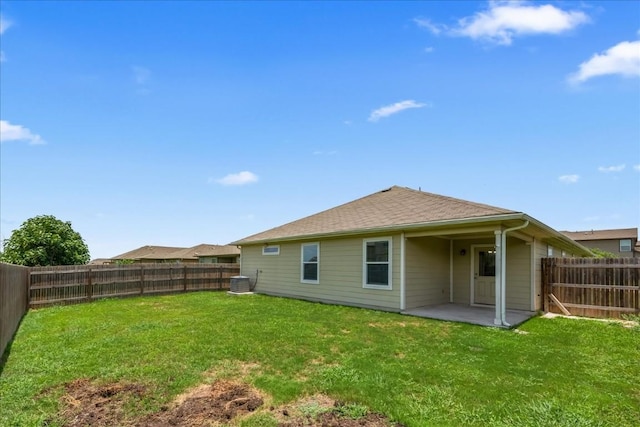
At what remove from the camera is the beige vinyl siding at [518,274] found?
34.1 feet

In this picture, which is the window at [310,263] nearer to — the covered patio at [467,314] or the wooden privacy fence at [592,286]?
the covered patio at [467,314]

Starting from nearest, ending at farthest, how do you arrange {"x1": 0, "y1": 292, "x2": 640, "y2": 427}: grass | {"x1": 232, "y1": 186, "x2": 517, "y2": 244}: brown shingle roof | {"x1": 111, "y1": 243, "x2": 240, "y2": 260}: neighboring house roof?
{"x1": 0, "y1": 292, "x2": 640, "y2": 427}: grass, {"x1": 232, "y1": 186, "x2": 517, "y2": 244}: brown shingle roof, {"x1": 111, "y1": 243, "x2": 240, "y2": 260}: neighboring house roof

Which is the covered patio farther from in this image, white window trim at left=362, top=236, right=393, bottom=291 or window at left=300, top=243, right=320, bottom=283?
window at left=300, top=243, right=320, bottom=283

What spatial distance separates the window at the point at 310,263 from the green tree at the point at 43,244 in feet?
46.7

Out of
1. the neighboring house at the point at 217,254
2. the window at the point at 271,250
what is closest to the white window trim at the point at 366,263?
the window at the point at 271,250

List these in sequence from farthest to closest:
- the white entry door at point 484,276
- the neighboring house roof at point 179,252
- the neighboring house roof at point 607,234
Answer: the neighboring house roof at point 179,252 → the neighboring house roof at point 607,234 → the white entry door at point 484,276

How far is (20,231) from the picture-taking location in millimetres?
18984

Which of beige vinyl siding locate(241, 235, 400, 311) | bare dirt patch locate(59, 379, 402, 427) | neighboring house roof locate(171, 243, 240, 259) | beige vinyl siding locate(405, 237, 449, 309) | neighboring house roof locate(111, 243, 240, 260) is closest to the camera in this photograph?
bare dirt patch locate(59, 379, 402, 427)

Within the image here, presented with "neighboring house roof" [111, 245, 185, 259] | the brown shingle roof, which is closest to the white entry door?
the brown shingle roof

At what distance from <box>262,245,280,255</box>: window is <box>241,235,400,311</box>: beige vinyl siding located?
16 cm

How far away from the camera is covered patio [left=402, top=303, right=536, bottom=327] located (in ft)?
28.2

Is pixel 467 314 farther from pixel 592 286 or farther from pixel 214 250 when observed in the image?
pixel 214 250

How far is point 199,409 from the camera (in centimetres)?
380

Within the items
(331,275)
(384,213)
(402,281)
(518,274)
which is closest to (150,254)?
(331,275)
